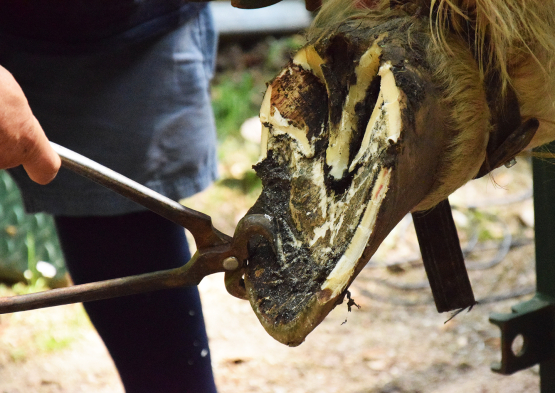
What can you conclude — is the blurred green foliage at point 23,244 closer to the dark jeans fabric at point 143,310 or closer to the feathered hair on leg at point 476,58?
the dark jeans fabric at point 143,310

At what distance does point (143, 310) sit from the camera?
0.97 meters

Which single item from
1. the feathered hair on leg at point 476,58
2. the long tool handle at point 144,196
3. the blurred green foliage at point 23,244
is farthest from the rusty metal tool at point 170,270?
the blurred green foliage at point 23,244

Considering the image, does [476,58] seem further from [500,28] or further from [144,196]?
[144,196]

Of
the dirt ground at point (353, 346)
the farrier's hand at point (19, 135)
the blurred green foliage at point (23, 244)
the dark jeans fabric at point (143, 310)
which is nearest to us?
the farrier's hand at point (19, 135)

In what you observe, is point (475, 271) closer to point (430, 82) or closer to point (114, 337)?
point (114, 337)

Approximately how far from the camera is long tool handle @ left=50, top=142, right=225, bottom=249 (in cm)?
68

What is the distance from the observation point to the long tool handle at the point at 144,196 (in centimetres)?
68

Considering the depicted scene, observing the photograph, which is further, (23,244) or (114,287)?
(23,244)

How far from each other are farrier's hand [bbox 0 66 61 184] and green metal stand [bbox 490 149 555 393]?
0.80m

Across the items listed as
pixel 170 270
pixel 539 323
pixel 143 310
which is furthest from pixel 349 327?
pixel 170 270

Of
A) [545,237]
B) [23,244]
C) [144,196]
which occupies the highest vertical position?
[144,196]

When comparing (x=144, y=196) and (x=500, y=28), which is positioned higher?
(x=500, y=28)

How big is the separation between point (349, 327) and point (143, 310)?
101 centimetres

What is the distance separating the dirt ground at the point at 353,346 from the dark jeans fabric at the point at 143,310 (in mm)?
570
